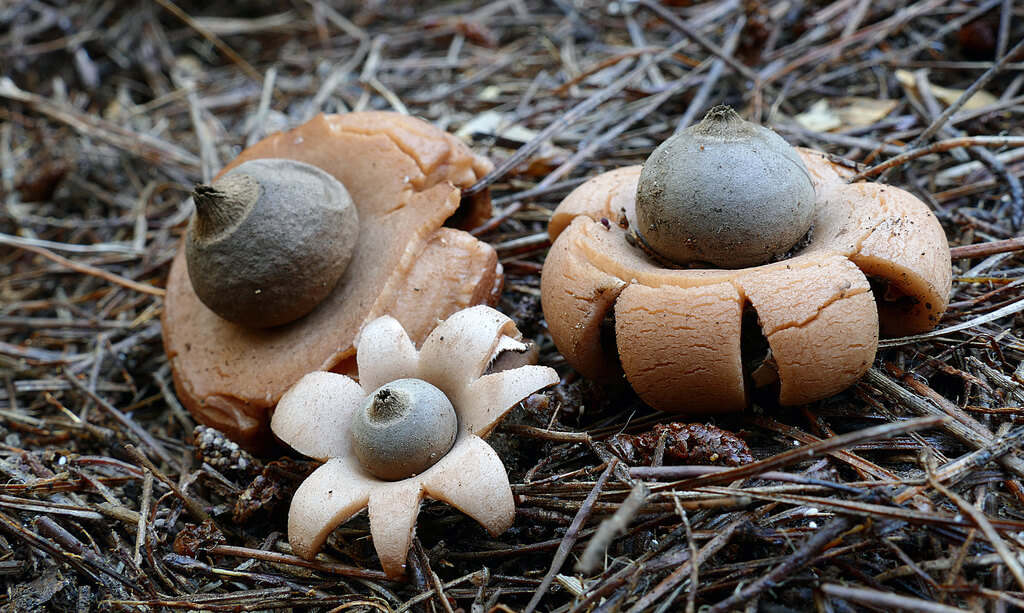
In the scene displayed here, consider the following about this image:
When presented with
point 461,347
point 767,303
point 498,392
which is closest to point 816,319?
point 767,303

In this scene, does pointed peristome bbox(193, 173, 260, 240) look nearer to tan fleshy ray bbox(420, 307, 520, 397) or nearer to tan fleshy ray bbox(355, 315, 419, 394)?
tan fleshy ray bbox(355, 315, 419, 394)

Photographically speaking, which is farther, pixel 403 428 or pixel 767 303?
pixel 403 428

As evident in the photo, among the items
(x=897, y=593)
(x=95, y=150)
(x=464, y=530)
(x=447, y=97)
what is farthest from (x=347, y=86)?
(x=897, y=593)

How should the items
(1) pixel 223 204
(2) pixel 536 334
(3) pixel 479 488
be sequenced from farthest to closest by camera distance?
1. (2) pixel 536 334
2. (1) pixel 223 204
3. (3) pixel 479 488

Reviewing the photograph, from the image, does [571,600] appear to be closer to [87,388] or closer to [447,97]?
[87,388]

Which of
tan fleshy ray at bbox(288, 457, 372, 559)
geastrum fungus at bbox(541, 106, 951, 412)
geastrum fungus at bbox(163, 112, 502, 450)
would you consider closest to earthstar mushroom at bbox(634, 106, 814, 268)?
geastrum fungus at bbox(541, 106, 951, 412)

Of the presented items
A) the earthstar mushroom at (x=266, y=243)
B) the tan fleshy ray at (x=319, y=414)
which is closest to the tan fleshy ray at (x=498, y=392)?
the tan fleshy ray at (x=319, y=414)

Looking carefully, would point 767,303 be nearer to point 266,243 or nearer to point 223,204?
point 266,243

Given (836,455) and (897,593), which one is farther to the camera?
(836,455)
